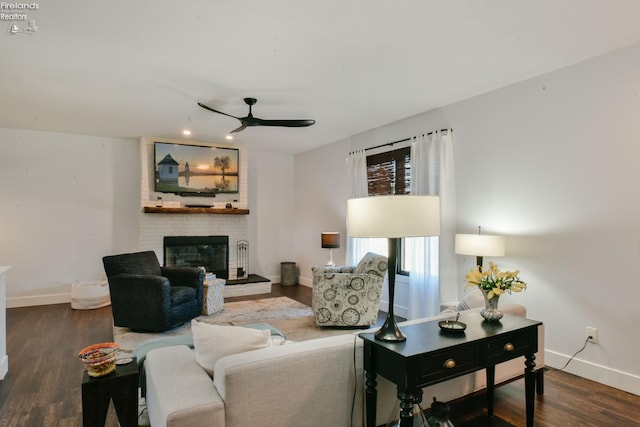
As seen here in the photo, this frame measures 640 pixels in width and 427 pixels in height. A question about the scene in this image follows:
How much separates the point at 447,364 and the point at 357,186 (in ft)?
13.1

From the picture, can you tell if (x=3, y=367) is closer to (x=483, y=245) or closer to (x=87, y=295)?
(x=87, y=295)

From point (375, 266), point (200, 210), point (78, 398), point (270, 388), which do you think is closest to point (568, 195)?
point (375, 266)

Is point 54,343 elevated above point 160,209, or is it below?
below

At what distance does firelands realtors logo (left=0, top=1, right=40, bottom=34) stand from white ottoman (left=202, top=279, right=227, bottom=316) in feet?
10.6

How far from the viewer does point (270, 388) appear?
166cm

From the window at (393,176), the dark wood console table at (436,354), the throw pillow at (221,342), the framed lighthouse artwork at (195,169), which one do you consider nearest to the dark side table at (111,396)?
the throw pillow at (221,342)

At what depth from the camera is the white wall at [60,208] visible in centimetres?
552

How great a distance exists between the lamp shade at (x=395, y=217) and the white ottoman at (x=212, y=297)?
348cm

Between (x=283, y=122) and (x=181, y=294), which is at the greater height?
(x=283, y=122)

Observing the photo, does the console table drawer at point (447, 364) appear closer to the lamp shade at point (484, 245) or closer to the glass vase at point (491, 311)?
the glass vase at point (491, 311)

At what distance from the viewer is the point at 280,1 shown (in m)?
2.27

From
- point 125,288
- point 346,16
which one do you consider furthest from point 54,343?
point 346,16

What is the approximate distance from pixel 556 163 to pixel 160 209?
5468mm

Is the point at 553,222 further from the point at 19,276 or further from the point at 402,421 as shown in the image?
the point at 19,276
